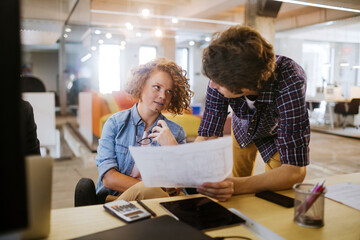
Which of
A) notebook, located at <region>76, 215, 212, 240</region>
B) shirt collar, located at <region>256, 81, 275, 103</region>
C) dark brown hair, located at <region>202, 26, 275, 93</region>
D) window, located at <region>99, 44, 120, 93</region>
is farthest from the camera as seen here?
window, located at <region>99, 44, 120, 93</region>

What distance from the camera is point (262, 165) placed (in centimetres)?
366

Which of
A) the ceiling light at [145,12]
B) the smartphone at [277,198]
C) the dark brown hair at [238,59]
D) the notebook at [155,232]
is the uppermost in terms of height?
the ceiling light at [145,12]

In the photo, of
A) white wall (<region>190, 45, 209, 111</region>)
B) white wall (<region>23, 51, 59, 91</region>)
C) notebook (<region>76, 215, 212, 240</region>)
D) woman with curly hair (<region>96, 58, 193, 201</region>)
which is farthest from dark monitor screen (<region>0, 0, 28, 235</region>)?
white wall (<region>23, 51, 59, 91</region>)

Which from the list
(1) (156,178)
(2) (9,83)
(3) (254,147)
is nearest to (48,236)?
(1) (156,178)

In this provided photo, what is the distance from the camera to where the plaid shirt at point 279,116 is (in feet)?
4.27

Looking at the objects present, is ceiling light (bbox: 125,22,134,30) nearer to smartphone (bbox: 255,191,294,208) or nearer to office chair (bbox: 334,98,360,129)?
office chair (bbox: 334,98,360,129)

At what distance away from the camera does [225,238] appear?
0.83 metres

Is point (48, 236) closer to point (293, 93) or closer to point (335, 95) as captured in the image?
point (293, 93)

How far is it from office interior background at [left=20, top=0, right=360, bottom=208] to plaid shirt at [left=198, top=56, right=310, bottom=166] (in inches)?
71.6

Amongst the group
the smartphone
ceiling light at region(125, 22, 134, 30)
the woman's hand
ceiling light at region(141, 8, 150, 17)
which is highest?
ceiling light at region(141, 8, 150, 17)

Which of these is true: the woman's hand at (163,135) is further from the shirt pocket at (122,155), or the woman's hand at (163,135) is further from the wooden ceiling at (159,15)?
the wooden ceiling at (159,15)

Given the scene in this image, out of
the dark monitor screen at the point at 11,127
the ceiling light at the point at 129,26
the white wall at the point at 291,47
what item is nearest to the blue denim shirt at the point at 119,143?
the dark monitor screen at the point at 11,127

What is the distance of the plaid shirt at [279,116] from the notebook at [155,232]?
660 mm

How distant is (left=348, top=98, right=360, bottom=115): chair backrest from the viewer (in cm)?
783
